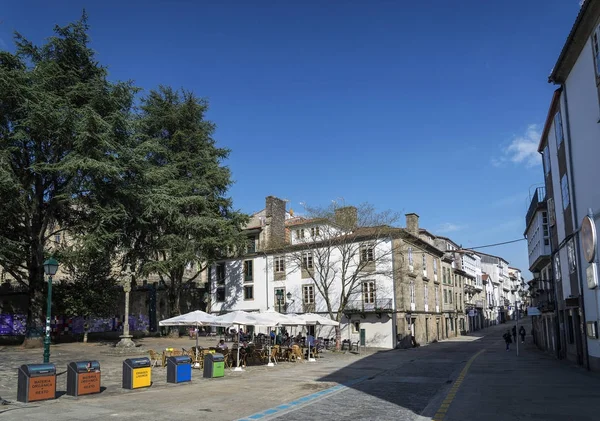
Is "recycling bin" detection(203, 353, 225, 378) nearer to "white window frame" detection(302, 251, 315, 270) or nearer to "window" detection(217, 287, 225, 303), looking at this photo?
"white window frame" detection(302, 251, 315, 270)

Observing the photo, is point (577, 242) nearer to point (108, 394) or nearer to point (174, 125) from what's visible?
point (108, 394)

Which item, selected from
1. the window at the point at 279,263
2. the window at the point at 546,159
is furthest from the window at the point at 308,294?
Result: the window at the point at 546,159

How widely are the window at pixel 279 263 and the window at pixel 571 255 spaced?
94.0 feet

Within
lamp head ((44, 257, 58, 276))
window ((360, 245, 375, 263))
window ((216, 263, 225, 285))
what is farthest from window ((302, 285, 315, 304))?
lamp head ((44, 257, 58, 276))

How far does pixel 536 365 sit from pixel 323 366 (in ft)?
34.1

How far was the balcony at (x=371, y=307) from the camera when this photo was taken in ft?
140

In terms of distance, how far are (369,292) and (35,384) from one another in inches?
1328

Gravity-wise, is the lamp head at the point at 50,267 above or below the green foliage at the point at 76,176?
below

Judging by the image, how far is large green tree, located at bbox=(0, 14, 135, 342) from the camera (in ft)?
91.3

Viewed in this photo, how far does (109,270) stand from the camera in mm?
37500

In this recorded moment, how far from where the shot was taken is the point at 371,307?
43.2m

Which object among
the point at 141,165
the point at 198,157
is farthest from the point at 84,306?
the point at 198,157

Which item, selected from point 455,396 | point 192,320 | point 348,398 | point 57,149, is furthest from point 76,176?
point 455,396

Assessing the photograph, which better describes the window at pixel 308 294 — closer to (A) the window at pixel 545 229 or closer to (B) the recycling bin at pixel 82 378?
(A) the window at pixel 545 229
